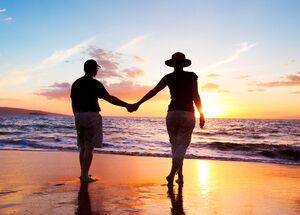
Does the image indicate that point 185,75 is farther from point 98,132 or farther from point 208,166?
point 208,166

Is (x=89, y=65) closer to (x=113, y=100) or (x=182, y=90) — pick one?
(x=113, y=100)

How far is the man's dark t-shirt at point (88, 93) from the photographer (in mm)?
5902

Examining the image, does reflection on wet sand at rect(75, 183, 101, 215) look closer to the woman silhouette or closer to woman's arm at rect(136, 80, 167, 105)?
the woman silhouette

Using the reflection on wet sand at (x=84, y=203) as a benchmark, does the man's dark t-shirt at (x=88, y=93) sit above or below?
above

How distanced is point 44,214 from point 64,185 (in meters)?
1.89

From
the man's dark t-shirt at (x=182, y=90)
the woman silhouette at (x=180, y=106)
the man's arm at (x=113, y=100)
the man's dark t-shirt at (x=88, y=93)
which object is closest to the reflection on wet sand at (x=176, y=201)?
the woman silhouette at (x=180, y=106)

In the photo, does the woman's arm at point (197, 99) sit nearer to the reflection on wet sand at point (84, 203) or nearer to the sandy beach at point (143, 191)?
the sandy beach at point (143, 191)

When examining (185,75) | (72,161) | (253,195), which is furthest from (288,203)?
(72,161)

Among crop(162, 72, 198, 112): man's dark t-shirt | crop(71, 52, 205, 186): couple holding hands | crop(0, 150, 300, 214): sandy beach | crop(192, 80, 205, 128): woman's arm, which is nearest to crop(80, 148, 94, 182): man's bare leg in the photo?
crop(71, 52, 205, 186): couple holding hands

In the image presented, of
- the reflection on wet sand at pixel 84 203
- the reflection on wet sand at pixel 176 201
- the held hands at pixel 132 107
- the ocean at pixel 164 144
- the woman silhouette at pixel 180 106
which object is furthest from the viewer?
the ocean at pixel 164 144

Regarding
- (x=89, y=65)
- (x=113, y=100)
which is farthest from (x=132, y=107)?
(x=89, y=65)

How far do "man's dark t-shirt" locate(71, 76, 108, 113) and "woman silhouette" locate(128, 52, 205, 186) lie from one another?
1120 mm

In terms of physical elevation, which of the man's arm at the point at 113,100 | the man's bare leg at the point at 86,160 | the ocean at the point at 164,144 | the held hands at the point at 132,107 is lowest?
the ocean at the point at 164,144

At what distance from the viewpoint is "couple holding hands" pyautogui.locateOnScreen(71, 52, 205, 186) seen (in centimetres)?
573
